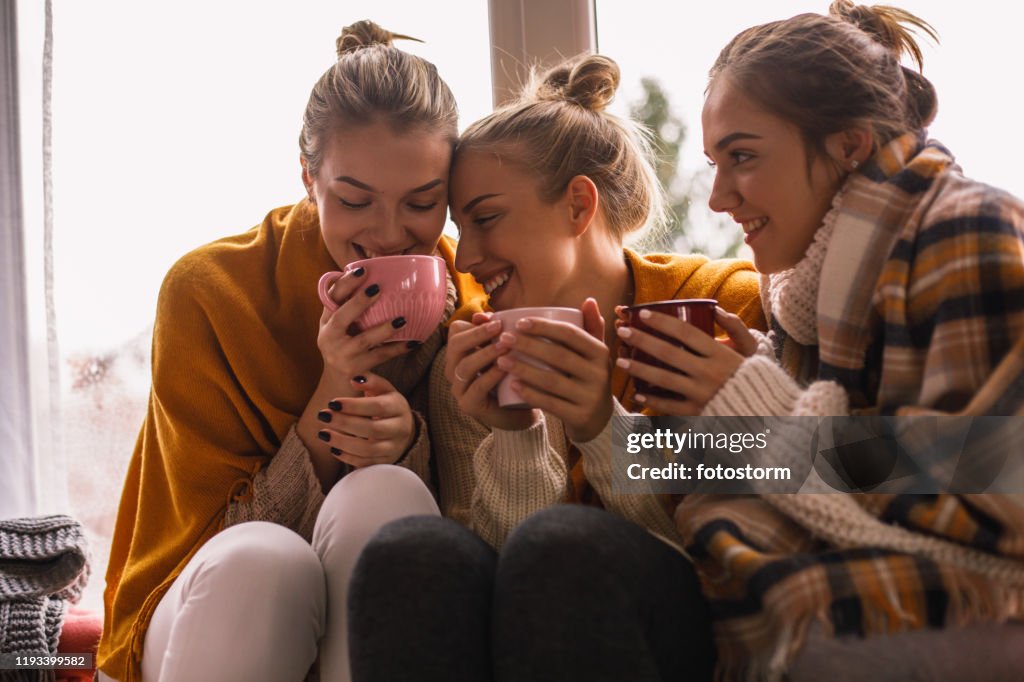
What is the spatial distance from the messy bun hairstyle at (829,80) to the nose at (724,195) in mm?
93

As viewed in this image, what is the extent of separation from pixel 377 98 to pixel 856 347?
703mm

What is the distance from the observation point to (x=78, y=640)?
4.26 ft

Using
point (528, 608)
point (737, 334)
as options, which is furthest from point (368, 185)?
point (528, 608)

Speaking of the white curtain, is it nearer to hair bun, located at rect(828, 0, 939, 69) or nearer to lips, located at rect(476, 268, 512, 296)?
lips, located at rect(476, 268, 512, 296)

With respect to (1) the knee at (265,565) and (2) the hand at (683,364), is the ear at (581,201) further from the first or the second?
(1) the knee at (265,565)

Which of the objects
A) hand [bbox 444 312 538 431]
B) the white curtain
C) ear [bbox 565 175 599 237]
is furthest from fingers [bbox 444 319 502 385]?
the white curtain

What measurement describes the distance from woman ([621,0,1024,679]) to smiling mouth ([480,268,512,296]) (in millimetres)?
335

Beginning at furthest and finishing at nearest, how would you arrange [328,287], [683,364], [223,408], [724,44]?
[724,44] < [223,408] < [328,287] < [683,364]

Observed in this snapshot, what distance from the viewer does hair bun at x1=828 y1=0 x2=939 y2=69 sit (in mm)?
1133

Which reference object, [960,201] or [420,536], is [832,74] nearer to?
[960,201]

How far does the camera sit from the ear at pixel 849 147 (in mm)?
1031

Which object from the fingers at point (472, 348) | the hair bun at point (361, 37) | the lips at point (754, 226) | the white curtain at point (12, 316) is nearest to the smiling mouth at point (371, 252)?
the fingers at point (472, 348)

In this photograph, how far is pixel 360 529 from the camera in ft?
3.43

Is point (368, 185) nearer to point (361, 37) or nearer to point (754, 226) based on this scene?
point (361, 37)
